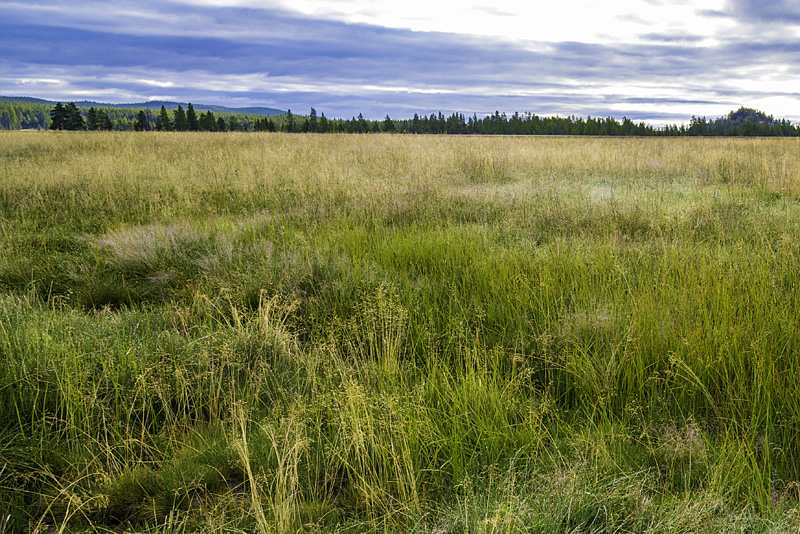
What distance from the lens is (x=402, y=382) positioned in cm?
248

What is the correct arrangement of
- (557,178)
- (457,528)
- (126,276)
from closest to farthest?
(457,528) < (126,276) < (557,178)

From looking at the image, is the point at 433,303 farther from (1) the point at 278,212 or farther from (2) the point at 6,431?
(1) the point at 278,212

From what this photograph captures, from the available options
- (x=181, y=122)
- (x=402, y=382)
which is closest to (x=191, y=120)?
(x=181, y=122)

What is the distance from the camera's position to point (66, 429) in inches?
87.4

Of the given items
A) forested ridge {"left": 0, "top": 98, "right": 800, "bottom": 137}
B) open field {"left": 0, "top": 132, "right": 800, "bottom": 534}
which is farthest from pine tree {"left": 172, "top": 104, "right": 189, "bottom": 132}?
open field {"left": 0, "top": 132, "right": 800, "bottom": 534}

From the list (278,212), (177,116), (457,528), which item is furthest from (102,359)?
(177,116)

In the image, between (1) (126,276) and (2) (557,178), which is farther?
(2) (557,178)

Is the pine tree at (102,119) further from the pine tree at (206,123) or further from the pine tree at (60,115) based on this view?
the pine tree at (206,123)

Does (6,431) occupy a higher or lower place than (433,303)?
lower

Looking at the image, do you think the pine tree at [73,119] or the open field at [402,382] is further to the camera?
the pine tree at [73,119]

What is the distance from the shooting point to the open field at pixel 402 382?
1.76 metres

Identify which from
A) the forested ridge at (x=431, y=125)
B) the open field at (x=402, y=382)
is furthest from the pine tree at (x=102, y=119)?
the open field at (x=402, y=382)

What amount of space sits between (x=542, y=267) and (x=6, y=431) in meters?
3.71

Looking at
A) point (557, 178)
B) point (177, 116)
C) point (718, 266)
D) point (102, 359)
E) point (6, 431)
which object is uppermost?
point (177, 116)
